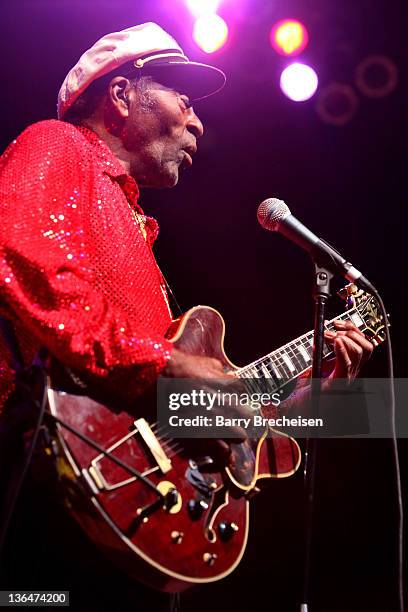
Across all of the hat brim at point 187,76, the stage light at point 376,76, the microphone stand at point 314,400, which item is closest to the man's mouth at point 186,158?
the hat brim at point 187,76

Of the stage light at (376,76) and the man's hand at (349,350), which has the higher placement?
the stage light at (376,76)

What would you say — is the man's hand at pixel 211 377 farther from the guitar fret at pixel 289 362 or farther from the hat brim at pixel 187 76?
the hat brim at pixel 187 76

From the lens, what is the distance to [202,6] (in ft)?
14.5

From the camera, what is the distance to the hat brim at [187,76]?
2.79 m

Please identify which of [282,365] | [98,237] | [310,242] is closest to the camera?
[98,237]

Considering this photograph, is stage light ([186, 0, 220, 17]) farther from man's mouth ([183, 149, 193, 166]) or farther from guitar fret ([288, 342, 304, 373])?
guitar fret ([288, 342, 304, 373])

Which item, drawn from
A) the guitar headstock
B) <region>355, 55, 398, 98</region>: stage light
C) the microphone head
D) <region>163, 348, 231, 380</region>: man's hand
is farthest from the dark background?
<region>163, 348, 231, 380</region>: man's hand

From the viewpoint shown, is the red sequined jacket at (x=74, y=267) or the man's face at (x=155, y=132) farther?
the man's face at (x=155, y=132)

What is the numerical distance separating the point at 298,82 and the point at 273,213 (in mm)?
2677

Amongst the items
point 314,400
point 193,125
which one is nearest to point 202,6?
point 193,125

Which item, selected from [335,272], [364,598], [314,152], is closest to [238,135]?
[314,152]

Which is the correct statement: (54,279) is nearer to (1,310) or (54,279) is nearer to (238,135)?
(1,310)

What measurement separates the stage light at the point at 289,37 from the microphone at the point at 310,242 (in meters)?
2.69

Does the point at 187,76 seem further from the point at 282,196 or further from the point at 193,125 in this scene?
the point at 282,196
